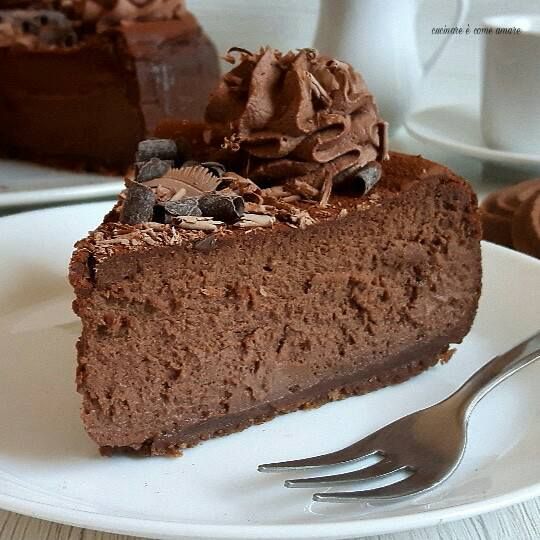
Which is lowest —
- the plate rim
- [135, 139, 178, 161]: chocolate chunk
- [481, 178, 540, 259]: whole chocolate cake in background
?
[481, 178, 540, 259]: whole chocolate cake in background

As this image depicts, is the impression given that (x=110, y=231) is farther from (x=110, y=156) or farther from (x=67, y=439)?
(x=110, y=156)

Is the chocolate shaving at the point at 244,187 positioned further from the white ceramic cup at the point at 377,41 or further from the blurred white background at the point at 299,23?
the blurred white background at the point at 299,23

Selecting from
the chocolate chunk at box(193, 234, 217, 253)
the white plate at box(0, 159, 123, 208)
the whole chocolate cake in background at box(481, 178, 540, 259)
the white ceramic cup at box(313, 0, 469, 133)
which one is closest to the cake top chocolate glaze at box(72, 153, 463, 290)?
the chocolate chunk at box(193, 234, 217, 253)

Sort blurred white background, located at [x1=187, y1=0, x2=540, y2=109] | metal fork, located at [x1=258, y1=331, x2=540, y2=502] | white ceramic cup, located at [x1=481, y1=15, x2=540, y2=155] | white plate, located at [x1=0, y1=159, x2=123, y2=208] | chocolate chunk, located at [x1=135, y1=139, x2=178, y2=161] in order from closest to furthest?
metal fork, located at [x1=258, y1=331, x2=540, y2=502], chocolate chunk, located at [x1=135, y1=139, x2=178, y2=161], white plate, located at [x1=0, y1=159, x2=123, y2=208], white ceramic cup, located at [x1=481, y1=15, x2=540, y2=155], blurred white background, located at [x1=187, y1=0, x2=540, y2=109]

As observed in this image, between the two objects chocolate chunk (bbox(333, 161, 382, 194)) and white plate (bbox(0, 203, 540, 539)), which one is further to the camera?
chocolate chunk (bbox(333, 161, 382, 194))

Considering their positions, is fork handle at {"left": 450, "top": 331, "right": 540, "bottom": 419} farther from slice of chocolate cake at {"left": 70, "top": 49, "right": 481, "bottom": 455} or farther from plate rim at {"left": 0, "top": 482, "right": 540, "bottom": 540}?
plate rim at {"left": 0, "top": 482, "right": 540, "bottom": 540}

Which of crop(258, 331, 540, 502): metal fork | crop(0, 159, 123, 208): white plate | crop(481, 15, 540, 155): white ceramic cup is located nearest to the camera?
crop(258, 331, 540, 502): metal fork

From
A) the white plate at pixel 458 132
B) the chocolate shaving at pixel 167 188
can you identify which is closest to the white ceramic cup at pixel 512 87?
the white plate at pixel 458 132

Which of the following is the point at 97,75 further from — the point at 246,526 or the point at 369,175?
the point at 246,526
